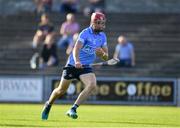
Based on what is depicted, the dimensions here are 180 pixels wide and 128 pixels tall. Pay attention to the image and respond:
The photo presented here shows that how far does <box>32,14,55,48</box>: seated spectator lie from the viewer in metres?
31.2

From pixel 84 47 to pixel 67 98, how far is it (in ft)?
35.8

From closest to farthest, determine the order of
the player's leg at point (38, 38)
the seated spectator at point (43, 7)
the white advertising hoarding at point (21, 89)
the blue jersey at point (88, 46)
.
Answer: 1. the blue jersey at point (88, 46)
2. the white advertising hoarding at point (21, 89)
3. the player's leg at point (38, 38)
4. the seated spectator at point (43, 7)

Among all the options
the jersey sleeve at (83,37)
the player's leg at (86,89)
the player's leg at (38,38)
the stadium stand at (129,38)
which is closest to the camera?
the player's leg at (86,89)

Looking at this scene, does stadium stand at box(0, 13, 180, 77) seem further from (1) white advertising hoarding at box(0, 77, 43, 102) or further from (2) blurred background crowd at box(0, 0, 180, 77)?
(1) white advertising hoarding at box(0, 77, 43, 102)

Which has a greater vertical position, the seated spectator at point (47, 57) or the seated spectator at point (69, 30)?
the seated spectator at point (69, 30)

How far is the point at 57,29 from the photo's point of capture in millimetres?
34625

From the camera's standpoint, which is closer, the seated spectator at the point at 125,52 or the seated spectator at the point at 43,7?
the seated spectator at the point at 125,52

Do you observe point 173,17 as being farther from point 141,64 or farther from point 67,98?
point 67,98

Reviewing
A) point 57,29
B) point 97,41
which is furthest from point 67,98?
point 97,41

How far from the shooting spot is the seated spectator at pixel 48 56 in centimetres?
3086

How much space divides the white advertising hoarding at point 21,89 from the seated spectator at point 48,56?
290cm

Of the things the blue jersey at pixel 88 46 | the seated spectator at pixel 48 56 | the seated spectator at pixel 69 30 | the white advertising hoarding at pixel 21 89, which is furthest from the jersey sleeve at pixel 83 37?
the seated spectator at pixel 69 30

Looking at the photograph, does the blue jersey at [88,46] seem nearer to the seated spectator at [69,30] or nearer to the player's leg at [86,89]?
the player's leg at [86,89]

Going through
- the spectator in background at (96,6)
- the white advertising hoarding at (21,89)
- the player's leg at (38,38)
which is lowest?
the white advertising hoarding at (21,89)
